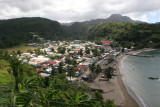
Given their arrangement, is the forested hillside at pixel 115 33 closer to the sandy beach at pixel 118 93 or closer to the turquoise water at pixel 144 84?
the turquoise water at pixel 144 84

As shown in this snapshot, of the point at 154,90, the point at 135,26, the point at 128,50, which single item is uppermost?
the point at 135,26

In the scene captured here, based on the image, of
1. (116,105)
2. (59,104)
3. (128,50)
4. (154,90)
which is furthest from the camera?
(128,50)

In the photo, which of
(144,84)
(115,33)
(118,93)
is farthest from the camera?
(115,33)

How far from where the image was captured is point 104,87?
23.7 m

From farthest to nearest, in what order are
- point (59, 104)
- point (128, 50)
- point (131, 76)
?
point (128, 50)
point (131, 76)
point (59, 104)

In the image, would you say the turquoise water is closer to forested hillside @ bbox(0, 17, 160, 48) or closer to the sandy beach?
the sandy beach

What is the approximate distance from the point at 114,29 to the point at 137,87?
69.4 meters

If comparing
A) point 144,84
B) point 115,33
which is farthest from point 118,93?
point 115,33

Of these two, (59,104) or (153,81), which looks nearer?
(59,104)

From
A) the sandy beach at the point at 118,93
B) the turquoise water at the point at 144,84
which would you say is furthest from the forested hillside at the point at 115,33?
the sandy beach at the point at 118,93

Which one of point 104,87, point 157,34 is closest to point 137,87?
point 104,87

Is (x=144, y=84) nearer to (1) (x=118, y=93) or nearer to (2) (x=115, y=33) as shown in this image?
(1) (x=118, y=93)

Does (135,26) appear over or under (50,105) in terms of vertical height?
over

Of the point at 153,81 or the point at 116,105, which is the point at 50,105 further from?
the point at 153,81
